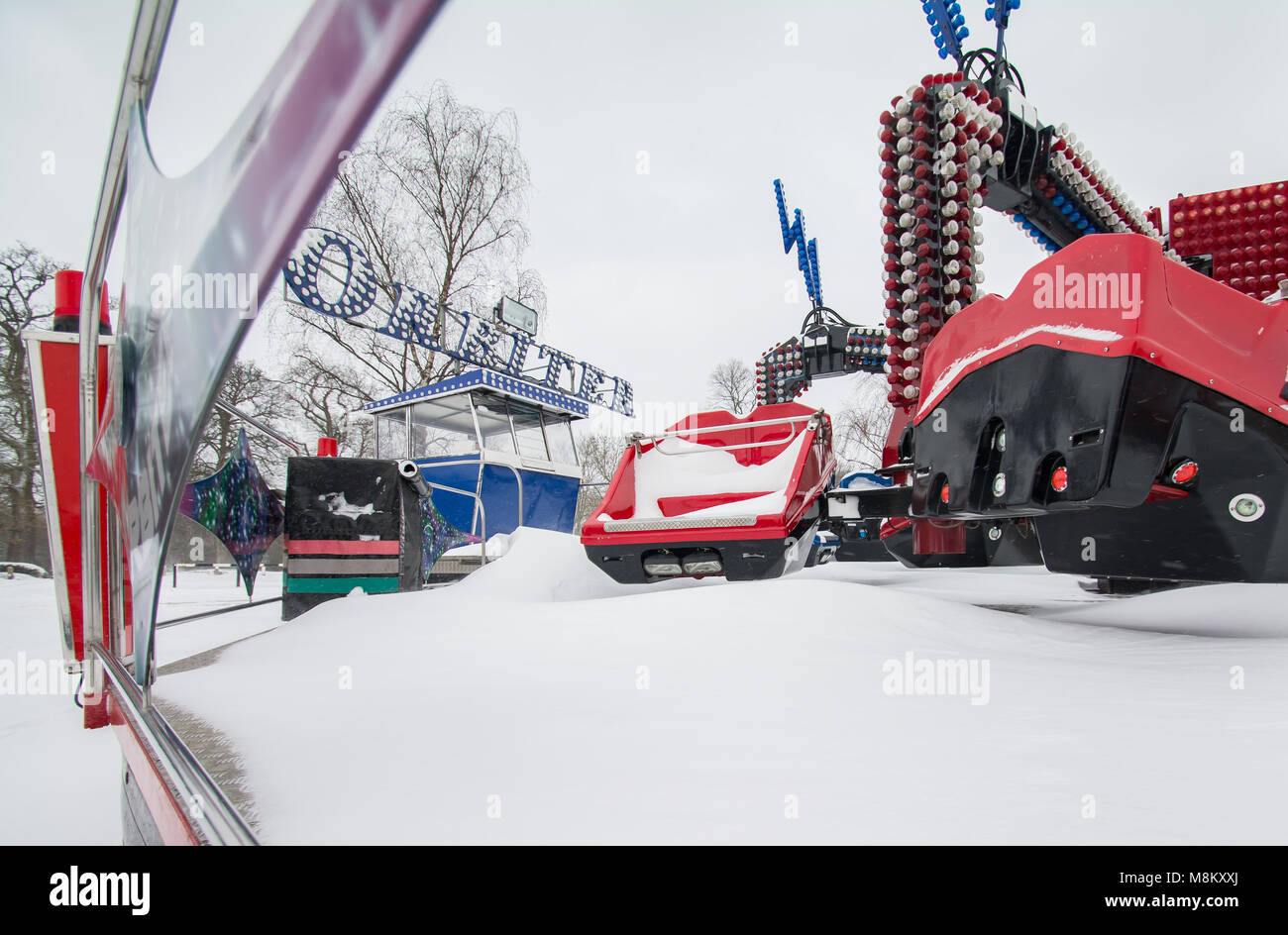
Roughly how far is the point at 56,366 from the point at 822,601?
3.12 meters

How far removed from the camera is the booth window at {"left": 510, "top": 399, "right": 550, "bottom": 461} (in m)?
7.70

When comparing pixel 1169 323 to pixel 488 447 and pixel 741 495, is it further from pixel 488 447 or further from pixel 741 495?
pixel 488 447

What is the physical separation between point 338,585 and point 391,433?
14.8 ft

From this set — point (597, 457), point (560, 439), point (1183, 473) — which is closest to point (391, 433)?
point (560, 439)

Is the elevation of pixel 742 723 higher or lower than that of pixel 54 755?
higher

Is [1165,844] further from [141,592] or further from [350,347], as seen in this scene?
[350,347]

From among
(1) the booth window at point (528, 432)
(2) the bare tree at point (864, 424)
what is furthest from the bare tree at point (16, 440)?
(2) the bare tree at point (864, 424)

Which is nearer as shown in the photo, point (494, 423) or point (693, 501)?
point (693, 501)

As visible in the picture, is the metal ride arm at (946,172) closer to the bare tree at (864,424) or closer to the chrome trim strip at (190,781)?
the chrome trim strip at (190,781)

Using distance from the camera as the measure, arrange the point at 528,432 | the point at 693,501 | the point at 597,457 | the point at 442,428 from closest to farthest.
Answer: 1. the point at 693,501
2. the point at 442,428
3. the point at 528,432
4. the point at 597,457

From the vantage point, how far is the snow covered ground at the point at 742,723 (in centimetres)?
98

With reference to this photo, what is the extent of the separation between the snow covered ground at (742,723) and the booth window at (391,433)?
15.4ft

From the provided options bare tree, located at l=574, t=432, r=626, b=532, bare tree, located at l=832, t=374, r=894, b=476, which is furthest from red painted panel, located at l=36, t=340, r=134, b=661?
bare tree, located at l=574, t=432, r=626, b=532

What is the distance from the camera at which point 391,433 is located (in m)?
7.60
